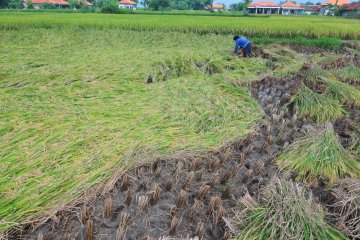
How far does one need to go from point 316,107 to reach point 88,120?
311 centimetres

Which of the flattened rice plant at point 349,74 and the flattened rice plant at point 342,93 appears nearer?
the flattened rice plant at point 342,93

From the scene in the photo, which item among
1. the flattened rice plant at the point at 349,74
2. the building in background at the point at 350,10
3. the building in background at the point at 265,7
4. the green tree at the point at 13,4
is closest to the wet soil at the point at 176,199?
the flattened rice plant at the point at 349,74

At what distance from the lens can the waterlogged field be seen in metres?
1.76

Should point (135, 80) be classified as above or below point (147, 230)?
above

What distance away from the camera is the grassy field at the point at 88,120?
196 centimetres

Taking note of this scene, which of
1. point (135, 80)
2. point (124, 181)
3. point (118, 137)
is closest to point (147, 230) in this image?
point (124, 181)

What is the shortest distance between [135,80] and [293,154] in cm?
281

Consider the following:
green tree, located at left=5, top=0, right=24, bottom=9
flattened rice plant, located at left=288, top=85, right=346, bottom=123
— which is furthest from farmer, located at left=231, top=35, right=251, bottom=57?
green tree, located at left=5, top=0, right=24, bottom=9

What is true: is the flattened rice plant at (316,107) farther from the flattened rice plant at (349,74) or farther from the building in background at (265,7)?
the building in background at (265,7)

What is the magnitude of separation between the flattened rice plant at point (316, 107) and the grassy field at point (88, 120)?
694 mm

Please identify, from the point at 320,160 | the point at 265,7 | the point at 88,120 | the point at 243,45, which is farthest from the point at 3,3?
the point at 265,7

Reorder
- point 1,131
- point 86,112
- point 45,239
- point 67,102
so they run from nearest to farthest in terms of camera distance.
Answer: point 45,239
point 1,131
point 86,112
point 67,102

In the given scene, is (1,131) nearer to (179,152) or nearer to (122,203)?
(122,203)

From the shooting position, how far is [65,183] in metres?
1.95
